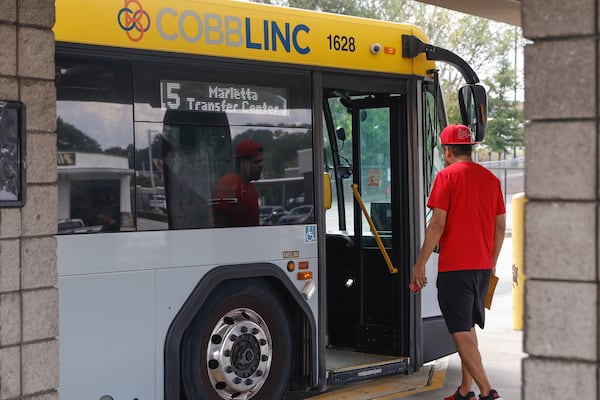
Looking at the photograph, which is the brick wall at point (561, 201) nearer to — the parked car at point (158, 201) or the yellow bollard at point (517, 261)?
the parked car at point (158, 201)

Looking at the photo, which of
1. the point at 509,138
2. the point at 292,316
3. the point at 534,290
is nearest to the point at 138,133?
the point at 292,316

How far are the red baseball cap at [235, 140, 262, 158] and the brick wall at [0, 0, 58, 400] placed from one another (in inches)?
98.6

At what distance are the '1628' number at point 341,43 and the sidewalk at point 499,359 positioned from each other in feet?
8.31

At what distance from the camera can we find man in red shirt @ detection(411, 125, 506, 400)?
20.9ft

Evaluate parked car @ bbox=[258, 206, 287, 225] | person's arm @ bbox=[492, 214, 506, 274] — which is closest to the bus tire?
parked car @ bbox=[258, 206, 287, 225]

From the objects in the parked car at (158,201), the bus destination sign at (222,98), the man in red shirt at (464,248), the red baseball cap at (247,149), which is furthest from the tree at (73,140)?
the man in red shirt at (464,248)

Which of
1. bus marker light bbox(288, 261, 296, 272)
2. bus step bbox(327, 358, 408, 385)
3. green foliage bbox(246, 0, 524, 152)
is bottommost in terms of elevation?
bus step bbox(327, 358, 408, 385)

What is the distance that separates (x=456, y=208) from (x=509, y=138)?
31714mm

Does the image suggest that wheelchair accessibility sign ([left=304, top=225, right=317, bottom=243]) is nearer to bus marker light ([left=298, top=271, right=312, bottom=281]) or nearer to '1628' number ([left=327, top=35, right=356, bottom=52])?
bus marker light ([left=298, top=271, right=312, bottom=281])

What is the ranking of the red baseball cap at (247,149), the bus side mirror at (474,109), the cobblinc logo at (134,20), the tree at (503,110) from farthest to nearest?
1. the tree at (503,110)
2. the bus side mirror at (474,109)
3. the red baseball cap at (247,149)
4. the cobblinc logo at (134,20)

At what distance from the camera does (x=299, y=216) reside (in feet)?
22.7

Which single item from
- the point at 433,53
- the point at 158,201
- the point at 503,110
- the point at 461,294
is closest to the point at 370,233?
the point at 433,53

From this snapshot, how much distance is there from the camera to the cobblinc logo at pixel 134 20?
599 cm

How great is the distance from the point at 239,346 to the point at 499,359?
3.29 metres
